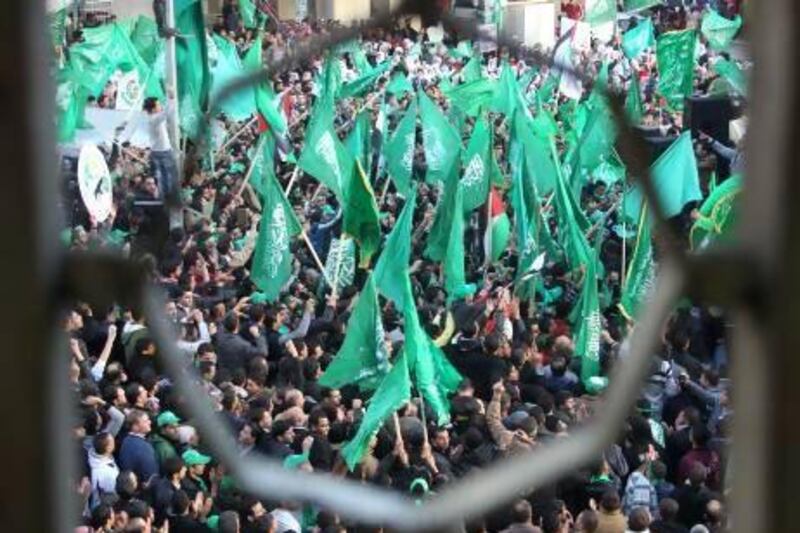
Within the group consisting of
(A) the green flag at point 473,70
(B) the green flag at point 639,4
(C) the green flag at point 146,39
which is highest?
(C) the green flag at point 146,39

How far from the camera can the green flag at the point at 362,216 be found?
16.5 feet

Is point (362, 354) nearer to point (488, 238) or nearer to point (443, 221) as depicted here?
point (443, 221)

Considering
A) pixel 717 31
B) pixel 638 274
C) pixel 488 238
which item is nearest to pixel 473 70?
pixel 717 31

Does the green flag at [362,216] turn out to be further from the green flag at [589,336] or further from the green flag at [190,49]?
the green flag at [190,49]

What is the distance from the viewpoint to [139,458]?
3.76m

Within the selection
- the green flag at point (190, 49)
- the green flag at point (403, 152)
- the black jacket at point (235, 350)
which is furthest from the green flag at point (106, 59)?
the black jacket at point (235, 350)

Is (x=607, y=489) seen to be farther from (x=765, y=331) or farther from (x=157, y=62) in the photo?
(x=157, y=62)

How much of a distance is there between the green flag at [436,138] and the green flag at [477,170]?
10cm

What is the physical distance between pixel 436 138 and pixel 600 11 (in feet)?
12.1

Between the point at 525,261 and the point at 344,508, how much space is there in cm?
507

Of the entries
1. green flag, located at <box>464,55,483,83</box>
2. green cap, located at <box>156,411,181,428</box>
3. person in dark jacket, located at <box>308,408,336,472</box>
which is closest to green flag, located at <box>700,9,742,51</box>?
green flag, located at <box>464,55,483,83</box>

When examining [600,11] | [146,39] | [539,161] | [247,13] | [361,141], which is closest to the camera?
[539,161]

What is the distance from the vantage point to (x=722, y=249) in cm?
47

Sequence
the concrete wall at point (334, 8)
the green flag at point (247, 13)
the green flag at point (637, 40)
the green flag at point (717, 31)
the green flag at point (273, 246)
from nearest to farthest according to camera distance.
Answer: the green flag at point (273, 246) → the green flag at point (717, 31) → the green flag at point (637, 40) → the green flag at point (247, 13) → the concrete wall at point (334, 8)
